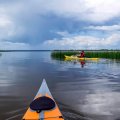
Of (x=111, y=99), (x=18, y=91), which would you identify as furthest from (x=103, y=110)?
(x=18, y=91)

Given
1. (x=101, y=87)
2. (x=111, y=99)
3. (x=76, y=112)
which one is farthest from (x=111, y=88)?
(x=76, y=112)

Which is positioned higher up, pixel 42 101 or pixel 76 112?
pixel 42 101

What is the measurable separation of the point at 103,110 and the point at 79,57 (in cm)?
3391

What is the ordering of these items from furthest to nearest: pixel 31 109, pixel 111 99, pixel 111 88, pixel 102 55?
pixel 102 55
pixel 111 88
pixel 111 99
pixel 31 109

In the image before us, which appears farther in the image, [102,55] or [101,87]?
[102,55]

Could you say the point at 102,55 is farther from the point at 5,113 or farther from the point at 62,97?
the point at 5,113

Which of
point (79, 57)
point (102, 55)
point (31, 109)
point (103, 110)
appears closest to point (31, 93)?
point (103, 110)

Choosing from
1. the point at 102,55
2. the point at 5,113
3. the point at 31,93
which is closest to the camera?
the point at 5,113

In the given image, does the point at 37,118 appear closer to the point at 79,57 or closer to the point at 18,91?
the point at 18,91

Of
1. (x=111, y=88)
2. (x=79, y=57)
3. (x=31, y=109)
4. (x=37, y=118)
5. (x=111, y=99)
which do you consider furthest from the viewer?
(x=79, y=57)

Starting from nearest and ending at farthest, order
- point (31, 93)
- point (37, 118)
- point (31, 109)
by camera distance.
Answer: point (37, 118)
point (31, 109)
point (31, 93)

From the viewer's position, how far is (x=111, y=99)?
13.7m

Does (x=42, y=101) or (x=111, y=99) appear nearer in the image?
(x=42, y=101)

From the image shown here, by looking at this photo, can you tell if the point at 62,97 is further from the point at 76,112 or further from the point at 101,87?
the point at 101,87
